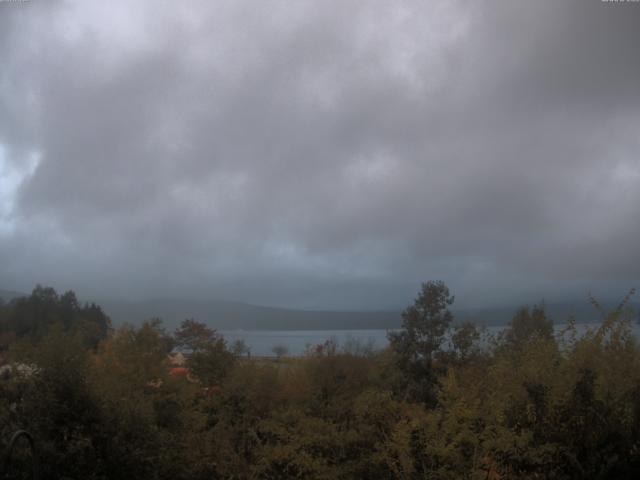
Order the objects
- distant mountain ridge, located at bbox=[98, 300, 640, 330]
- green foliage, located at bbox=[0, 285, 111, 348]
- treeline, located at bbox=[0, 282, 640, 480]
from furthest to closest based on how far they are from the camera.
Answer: distant mountain ridge, located at bbox=[98, 300, 640, 330], green foliage, located at bbox=[0, 285, 111, 348], treeline, located at bbox=[0, 282, 640, 480]

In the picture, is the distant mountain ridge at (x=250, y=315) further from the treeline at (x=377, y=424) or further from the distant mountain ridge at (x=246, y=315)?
the treeline at (x=377, y=424)

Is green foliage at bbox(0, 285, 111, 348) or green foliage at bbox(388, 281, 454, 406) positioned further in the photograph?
green foliage at bbox(0, 285, 111, 348)

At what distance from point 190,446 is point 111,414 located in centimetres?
442

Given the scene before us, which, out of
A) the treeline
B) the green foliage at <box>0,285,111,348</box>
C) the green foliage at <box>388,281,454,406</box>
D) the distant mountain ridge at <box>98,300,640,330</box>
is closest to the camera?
the treeline

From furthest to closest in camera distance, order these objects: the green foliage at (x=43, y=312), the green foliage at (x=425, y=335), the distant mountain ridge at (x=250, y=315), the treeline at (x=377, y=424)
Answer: the distant mountain ridge at (x=250, y=315) < the green foliage at (x=43, y=312) < the green foliage at (x=425, y=335) < the treeline at (x=377, y=424)

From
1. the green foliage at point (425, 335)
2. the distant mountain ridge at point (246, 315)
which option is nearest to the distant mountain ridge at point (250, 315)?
the distant mountain ridge at point (246, 315)

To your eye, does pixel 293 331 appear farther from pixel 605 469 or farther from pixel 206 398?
pixel 605 469

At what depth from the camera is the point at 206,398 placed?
2083 cm

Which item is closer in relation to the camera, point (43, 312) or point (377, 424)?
point (377, 424)

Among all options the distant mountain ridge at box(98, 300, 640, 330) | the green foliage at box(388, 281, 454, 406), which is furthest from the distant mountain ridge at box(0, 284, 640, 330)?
the green foliage at box(388, 281, 454, 406)

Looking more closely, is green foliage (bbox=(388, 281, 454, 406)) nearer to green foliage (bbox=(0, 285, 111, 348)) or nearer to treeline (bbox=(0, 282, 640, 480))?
treeline (bbox=(0, 282, 640, 480))

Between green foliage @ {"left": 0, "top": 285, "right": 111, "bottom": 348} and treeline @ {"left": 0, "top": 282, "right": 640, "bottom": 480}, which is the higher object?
green foliage @ {"left": 0, "top": 285, "right": 111, "bottom": 348}

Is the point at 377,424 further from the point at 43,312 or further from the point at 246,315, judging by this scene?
the point at 246,315

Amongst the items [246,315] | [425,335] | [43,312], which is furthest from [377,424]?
[246,315]
